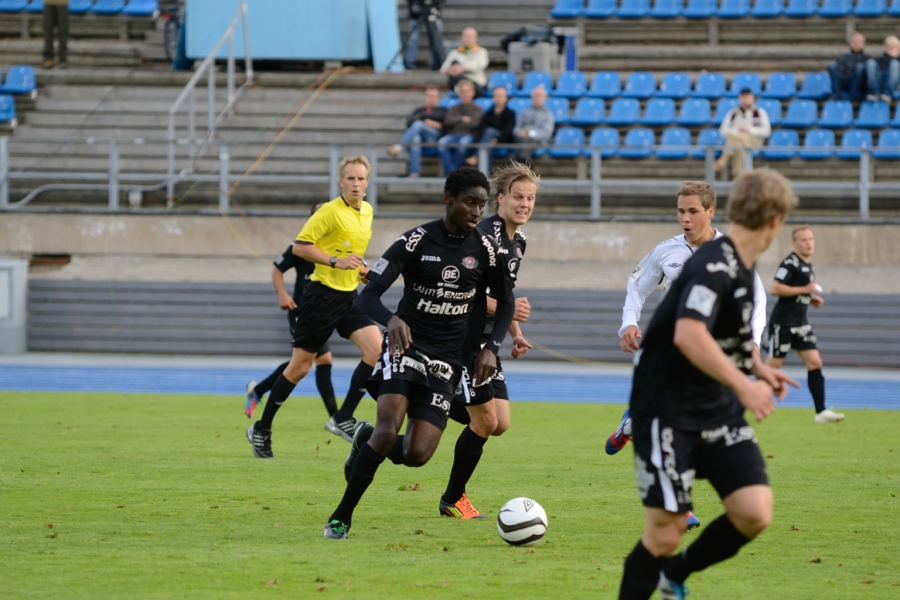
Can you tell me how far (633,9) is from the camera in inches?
1043

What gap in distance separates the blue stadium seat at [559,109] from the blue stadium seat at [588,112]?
0.15m

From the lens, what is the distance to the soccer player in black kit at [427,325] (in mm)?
6754

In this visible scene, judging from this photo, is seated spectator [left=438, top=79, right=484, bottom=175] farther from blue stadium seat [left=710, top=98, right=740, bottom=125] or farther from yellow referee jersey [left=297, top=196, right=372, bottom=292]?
yellow referee jersey [left=297, top=196, right=372, bottom=292]

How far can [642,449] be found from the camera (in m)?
4.82

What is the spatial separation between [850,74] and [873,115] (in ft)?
3.30

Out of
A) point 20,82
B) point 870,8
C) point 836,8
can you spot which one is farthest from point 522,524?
point 870,8

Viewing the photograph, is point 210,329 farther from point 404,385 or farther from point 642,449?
point 642,449

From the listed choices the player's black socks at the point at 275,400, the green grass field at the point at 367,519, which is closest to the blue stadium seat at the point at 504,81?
the green grass field at the point at 367,519

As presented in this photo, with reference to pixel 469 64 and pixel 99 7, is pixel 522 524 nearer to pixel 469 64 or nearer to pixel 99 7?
pixel 469 64

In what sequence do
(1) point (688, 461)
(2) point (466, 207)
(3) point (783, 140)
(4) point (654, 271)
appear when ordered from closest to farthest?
(1) point (688, 461) < (2) point (466, 207) < (4) point (654, 271) < (3) point (783, 140)

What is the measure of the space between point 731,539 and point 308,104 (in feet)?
66.5

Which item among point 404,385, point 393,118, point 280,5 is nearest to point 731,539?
point 404,385

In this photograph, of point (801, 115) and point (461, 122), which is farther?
point (801, 115)

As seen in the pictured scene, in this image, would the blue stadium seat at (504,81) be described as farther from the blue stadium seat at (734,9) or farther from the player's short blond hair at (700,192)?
the player's short blond hair at (700,192)
